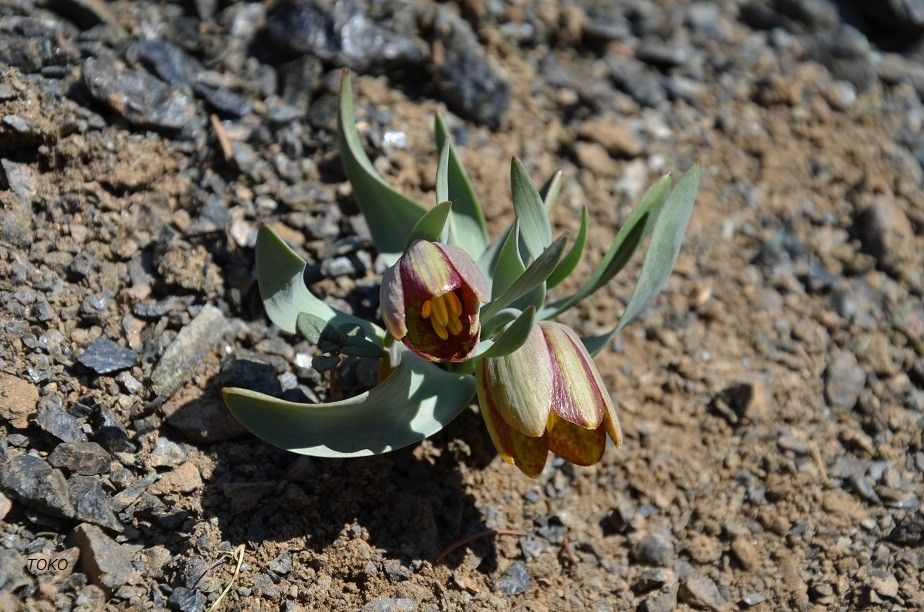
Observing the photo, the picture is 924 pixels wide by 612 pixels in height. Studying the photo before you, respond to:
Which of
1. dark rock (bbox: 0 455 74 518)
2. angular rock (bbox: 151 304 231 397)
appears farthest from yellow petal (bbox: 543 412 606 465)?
dark rock (bbox: 0 455 74 518)

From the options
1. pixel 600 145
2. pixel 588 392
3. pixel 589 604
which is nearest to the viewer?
pixel 588 392

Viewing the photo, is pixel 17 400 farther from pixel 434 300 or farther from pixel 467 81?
pixel 467 81

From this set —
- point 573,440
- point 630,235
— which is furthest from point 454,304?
point 630,235

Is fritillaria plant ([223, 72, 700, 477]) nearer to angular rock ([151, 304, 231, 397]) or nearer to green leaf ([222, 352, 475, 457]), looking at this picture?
green leaf ([222, 352, 475, 457])

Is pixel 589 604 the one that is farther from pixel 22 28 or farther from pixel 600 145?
pixel 22 28

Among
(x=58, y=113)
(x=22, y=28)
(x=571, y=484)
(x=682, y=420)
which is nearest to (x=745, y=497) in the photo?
(x=682, y=420)

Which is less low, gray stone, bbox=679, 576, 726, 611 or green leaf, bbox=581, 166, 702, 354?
green leaf, bbox=581, 166, 702, 354
